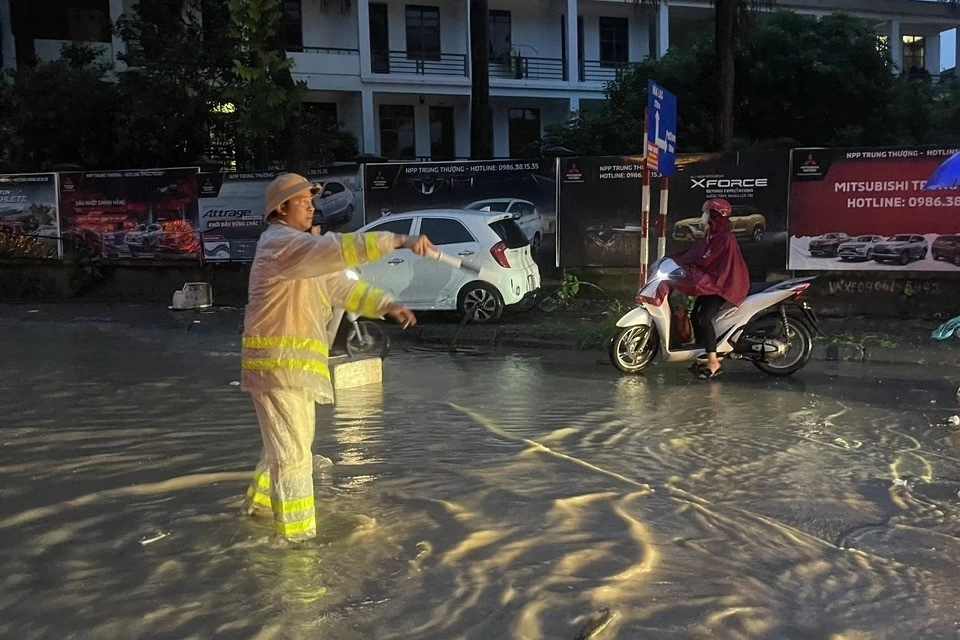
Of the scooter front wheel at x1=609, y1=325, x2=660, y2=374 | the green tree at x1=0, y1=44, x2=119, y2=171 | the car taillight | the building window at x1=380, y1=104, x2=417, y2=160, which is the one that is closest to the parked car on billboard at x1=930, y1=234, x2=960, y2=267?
the scooter front wheel at x1=609, y1=325, x2=660, y2=374

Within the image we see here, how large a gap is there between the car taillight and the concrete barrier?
327 cm

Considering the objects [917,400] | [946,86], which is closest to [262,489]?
[917,400]

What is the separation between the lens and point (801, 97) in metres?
22.4

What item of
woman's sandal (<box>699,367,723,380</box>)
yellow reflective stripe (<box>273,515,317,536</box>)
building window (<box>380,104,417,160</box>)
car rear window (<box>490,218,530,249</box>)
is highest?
building window (<box>380,104,417,160</box>)

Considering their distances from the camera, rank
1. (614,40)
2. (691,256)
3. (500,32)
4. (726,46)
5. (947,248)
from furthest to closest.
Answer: (614,40) < (500,32) < (726,46) < (947,248) < (691,256)

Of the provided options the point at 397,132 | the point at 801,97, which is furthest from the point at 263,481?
the point at 397,132

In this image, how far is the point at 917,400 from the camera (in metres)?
7.41

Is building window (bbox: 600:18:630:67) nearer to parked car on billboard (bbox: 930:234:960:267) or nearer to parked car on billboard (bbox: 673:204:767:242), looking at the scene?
parked car on billboard (bbox: 673:204:767:242)

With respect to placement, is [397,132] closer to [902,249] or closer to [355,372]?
[902,249]

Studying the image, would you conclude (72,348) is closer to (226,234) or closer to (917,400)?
(226,234)

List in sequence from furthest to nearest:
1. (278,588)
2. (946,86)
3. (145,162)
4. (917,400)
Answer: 1. (946,86)
2. (145,162)
3. (917,400)
4. (278,588)

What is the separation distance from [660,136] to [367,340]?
4197 mm

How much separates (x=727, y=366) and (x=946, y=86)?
2189cm

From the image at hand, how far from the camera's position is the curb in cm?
942
